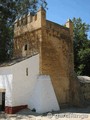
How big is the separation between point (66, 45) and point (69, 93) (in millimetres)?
5140

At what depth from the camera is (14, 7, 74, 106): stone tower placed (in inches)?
809

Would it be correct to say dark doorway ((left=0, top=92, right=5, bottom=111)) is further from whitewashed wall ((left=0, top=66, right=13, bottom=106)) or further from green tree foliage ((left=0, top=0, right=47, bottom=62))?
green tree foliage ((left=0, top=0, right=47, bottom=62))

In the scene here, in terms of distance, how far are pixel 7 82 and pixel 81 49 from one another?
65.9 feet

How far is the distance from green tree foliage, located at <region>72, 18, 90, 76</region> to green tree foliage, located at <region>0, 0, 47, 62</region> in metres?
10.8

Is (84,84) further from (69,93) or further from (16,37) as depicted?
(16,37)

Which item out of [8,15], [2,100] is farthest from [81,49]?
[2,100]

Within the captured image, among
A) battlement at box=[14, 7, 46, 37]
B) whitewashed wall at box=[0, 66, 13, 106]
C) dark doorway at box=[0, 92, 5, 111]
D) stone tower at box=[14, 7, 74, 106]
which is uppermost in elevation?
battlement at box=[14, 7, 46, 37]

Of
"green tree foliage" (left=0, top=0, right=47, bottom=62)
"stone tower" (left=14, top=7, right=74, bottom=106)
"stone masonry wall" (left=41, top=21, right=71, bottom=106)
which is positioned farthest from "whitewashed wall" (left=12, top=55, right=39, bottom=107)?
"green tree foliage" (left=0, top=0, right=47, bottom=62)

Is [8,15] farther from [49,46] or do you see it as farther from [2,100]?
[2,100]

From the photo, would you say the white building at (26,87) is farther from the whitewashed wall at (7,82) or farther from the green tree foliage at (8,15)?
the green tree foliage at (8,15)

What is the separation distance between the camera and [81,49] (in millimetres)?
35688

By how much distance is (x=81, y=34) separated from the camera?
39.3 m

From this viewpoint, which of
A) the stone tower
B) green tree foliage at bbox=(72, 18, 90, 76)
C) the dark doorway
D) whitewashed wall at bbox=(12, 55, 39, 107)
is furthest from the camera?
green tree foliage at bbox=(72, 18, 90, 76)

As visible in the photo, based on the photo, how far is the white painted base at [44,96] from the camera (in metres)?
18.4
